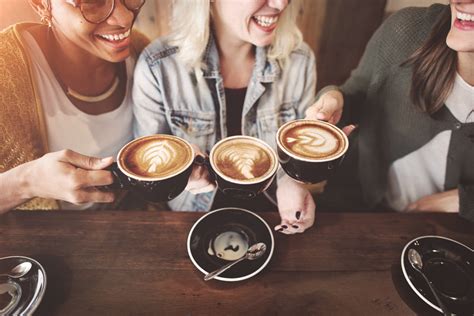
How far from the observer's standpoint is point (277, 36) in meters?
1.24

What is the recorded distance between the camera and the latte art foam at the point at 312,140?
43.8 inches

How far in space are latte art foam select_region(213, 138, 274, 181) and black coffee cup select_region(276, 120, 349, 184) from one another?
0.06m

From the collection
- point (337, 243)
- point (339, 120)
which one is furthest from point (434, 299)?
point (339, 120)

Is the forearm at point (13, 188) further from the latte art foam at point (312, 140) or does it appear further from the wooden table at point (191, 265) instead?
the latte art foam at point (312, 140)

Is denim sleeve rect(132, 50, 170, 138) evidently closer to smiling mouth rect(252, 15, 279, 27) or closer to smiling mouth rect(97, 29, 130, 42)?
smiling mouth rect(97, 29, 130, 42)

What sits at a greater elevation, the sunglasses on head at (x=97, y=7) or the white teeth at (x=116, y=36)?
the sunglasses on head at (x=97, y=7)

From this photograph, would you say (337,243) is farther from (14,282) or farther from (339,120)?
(14,282)

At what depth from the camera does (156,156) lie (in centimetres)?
112

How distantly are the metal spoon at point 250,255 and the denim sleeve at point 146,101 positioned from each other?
1.70 feet

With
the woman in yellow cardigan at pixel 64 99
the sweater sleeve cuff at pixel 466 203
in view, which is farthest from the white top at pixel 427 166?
the woman in yellow cardigan at pixel 64 99

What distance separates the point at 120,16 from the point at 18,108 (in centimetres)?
40

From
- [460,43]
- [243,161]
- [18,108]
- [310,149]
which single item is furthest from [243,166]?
[460,43]

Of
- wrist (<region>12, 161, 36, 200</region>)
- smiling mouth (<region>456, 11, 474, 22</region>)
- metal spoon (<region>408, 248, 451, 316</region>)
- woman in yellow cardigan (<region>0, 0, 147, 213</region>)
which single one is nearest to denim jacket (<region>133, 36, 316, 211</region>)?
woman in yellow cardigan (<region>0, 0, 147, 213</region>)

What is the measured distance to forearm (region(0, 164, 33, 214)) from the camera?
1.06 metres
